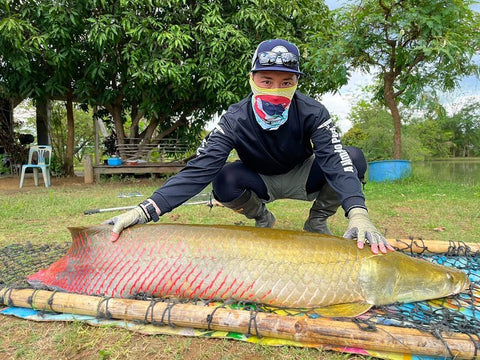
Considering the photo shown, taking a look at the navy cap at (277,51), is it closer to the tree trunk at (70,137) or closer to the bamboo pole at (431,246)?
the bamboo pole at (431,246)

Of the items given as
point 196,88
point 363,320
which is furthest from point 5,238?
point 196,88

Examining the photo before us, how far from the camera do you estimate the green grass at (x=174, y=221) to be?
164 cm

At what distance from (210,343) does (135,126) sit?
31.7 feet

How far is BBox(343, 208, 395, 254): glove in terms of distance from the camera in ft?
6.33

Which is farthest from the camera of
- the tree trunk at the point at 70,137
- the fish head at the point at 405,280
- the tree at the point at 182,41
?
the tree trunk at the point at 70,137

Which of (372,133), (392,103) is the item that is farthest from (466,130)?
(392,103)

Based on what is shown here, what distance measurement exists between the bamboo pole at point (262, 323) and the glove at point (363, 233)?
0.49m

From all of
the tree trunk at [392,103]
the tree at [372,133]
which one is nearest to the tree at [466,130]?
the tree at [372,133]

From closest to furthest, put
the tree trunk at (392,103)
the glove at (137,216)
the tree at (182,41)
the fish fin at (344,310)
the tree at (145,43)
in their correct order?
1. the fish fin at (344,310)
2. the glove at (137,216)
3. the tree at (145,43)
4. the tree at (182,41)
5. the tree trunk at (392,103)

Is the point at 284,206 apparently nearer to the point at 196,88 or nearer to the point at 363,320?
the point at 363,320

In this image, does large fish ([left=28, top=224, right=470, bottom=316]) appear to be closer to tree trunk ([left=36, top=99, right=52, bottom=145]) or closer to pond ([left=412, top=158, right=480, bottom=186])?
pond ([left=412, top=158, right=480, bottom=186])

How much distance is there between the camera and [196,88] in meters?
9.02

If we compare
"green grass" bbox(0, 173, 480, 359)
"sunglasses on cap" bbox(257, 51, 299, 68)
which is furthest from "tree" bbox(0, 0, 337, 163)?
"sunglasses on cap" bbox(257, 51, 299, 68)

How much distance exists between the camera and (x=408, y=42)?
803cm
